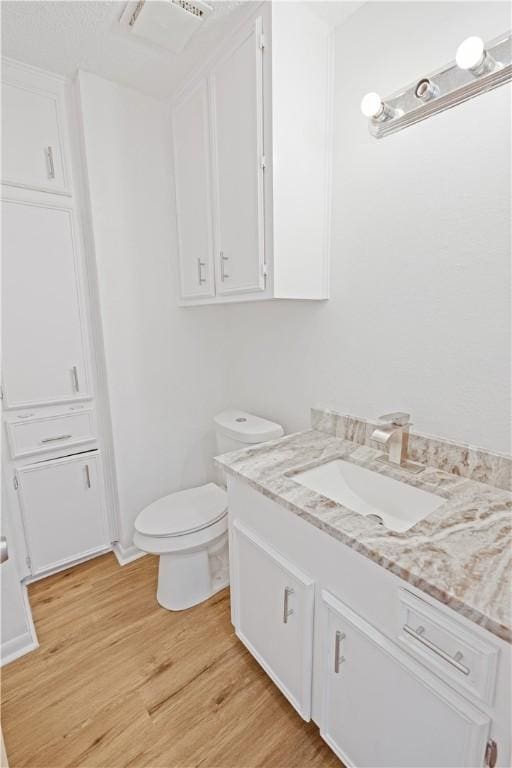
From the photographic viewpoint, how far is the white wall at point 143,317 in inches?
69.0

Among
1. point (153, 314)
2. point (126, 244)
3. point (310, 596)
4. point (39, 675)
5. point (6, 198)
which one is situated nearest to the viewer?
point (310, 596)

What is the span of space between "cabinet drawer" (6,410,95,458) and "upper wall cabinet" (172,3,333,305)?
1.00 metres

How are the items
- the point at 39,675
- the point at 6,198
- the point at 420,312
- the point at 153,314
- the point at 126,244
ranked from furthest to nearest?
the point at 153,314 → the point at 126,244 → the point at 6,198 → the point at 39,675 → the point at 420,312

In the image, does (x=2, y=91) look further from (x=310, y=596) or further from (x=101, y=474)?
(x=310, y=596)

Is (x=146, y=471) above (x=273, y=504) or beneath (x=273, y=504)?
beneath

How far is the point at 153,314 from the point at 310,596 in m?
1.53

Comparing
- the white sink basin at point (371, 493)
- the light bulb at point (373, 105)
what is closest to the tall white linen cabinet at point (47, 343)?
the white sink basin at point (371, 493)

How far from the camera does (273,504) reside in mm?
1152

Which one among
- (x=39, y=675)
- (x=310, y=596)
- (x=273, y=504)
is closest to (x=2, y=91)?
(x=273, y=504)

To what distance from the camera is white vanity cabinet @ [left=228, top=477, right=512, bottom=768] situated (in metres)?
0.69

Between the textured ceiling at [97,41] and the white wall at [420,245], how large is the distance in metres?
0.50

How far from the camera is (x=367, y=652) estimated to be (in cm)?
90

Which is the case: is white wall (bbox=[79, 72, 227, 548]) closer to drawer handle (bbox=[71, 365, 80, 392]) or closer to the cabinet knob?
drawer handle (bbox=[71, 365, 80, 392])

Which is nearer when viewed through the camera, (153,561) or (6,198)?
(6,198)
